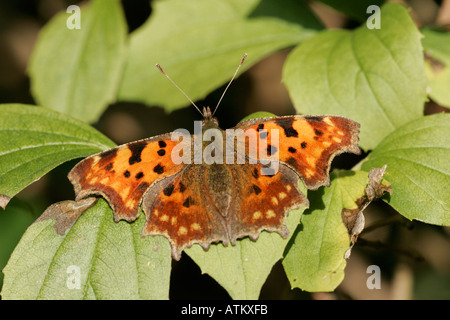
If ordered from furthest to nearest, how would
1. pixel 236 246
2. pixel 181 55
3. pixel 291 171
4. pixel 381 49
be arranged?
pixel 181 55 < pixel 381 49 < pixel 291 171 < pixel 236 246

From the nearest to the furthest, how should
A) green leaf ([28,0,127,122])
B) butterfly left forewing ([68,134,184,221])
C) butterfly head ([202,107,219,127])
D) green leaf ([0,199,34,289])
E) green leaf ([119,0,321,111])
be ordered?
butterfly left forewing ([68,134,184,221]) < butterfly head ([202,107,219,127]) < green leaf ([119,0,321,111]) < green leaf ([28,0,127,122]) < green leaf ([0,199,34,289])

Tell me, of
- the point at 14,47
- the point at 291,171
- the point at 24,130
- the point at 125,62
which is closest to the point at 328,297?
the point at 291,171

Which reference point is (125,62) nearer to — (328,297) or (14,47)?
(14,47)

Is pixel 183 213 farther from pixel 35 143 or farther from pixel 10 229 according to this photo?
pixel 10 229

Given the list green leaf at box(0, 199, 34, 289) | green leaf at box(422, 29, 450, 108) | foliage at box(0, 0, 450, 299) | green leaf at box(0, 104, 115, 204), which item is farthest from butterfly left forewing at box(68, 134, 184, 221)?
green leaf at box(0, 199, 34, 289)

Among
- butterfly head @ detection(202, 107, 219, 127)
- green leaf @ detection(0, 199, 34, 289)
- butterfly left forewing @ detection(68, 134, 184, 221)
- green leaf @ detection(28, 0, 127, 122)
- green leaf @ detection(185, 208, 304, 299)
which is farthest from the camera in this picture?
green leaf @ detection(0, 199, 34, 289)

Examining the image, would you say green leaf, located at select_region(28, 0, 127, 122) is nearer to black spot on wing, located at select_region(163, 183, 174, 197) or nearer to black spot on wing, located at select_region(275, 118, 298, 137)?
black spot on wing, located at select_region(163, 183, 174, 197)

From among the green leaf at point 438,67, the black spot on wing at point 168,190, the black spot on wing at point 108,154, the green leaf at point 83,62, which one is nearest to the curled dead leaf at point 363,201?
the black spot on wing at point 168,190
